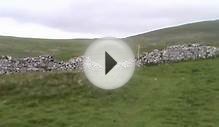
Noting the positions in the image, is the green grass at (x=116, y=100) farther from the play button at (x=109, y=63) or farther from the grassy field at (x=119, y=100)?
the play button at (x=109, y=63)

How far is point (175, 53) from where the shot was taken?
54.1 m

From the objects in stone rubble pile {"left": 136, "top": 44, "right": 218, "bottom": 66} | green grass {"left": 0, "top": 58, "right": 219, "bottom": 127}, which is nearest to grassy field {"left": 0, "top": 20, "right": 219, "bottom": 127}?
green grass {"left": 0, "top": 58, "right": 219, "bottom": 127}

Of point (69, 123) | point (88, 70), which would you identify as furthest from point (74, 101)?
point (88, 70)

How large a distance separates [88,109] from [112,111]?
1993mm

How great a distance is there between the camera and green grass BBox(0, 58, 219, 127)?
1303 inches

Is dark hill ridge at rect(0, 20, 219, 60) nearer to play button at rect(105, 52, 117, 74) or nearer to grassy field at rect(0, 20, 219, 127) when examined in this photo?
play button at rect(105, 52, 117, 74)

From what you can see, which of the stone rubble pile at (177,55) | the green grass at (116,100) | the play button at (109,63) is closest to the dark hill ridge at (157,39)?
the play button at (109,63)

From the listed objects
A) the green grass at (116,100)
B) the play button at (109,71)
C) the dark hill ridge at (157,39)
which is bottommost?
the green grass at (116,100)

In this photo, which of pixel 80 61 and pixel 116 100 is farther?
pixel 80 61

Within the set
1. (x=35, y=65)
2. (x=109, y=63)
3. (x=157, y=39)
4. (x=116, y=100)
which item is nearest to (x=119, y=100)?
(x=116, y=100)

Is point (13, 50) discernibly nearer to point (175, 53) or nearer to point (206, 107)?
point (175, 53)

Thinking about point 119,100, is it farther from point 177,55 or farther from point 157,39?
point 157,39

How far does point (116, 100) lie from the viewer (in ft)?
125

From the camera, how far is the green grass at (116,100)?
33094 mm
